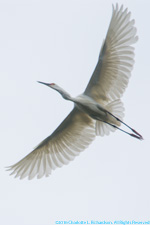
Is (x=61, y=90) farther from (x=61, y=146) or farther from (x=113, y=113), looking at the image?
(x=61, y=146)

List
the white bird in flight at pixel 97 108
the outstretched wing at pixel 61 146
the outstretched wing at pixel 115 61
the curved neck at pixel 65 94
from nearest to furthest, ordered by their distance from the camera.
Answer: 1. the outstretched wing at pixel 115 61
2. the white bird in flight at pixel 97 108
3. the curved neck at pixel 65 94
4. the outstretched wing at pixel 61 146

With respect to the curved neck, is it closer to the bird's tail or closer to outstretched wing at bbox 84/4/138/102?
outstretched wing at bbox 84/4/138/102

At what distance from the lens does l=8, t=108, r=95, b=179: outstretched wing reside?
570 inches

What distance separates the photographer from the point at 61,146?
14.8 meters

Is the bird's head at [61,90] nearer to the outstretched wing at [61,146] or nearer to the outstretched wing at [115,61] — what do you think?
the outstretched wing at [115,61]

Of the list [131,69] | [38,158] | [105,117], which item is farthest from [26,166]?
[131,69]

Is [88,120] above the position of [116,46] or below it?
below

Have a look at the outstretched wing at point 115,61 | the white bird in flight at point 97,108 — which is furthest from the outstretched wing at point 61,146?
the outstretched wing at point 115,61

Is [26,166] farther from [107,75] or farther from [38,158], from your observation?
[107,75]

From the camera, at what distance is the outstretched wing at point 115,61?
13258mm

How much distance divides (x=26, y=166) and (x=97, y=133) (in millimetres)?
1830

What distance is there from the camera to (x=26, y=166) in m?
14.4

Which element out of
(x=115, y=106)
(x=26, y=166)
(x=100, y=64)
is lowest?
(x=26, y=166)

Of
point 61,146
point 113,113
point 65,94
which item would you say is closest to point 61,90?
point 65,94
